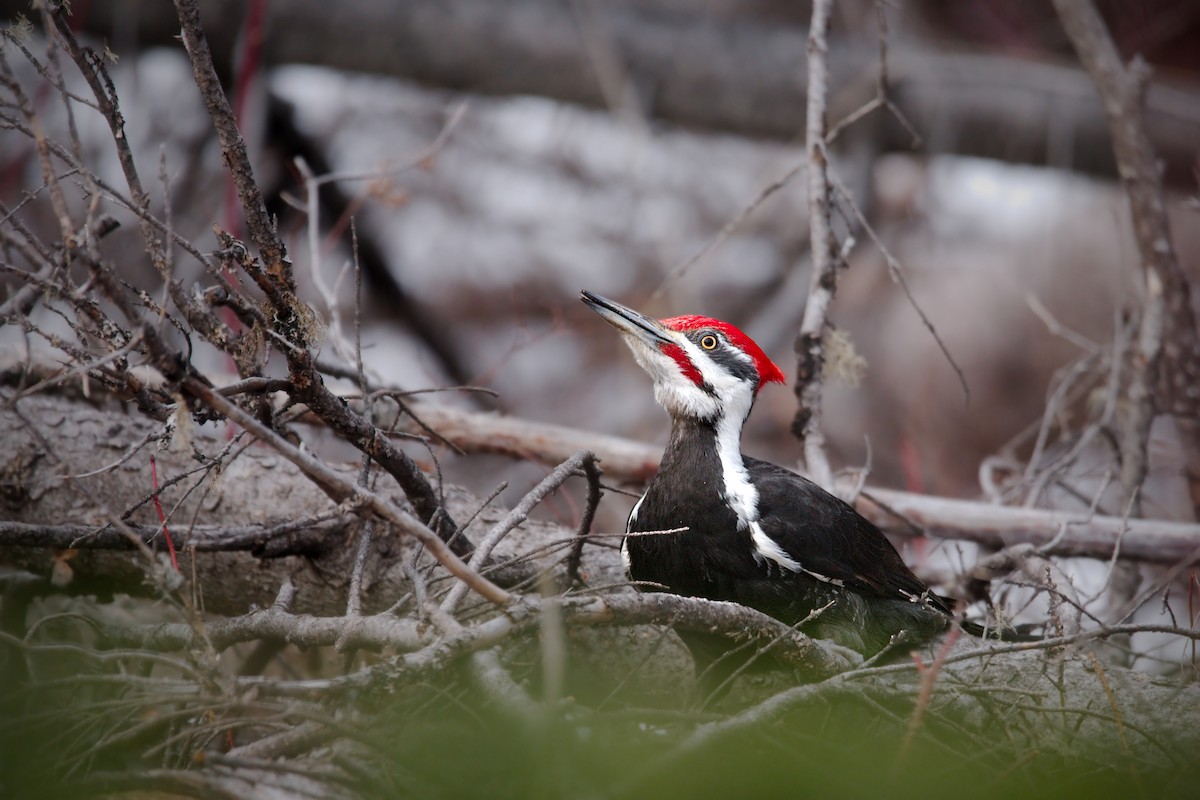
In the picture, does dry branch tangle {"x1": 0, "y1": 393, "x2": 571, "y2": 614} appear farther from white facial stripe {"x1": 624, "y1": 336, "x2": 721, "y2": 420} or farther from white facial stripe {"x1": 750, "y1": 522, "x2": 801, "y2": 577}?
white facial stripe {"x1": 750, "y1": 522, "x2": 801, "y2": 577}

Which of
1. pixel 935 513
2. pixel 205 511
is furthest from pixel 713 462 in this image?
pixel 205 511

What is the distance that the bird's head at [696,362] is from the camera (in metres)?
3.12

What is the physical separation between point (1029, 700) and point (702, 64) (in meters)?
4.36

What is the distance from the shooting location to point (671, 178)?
748 centimetres

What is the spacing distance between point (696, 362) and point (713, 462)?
1.11 ft

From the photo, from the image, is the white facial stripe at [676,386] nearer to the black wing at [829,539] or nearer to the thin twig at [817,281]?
the black wing at [829,539]

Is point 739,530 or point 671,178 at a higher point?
point 671,178

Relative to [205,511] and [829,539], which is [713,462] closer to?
[829,539]

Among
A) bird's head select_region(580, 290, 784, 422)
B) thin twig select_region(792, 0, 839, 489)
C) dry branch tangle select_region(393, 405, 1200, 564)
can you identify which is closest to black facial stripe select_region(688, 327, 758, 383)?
bird's head select_region(580, 290, 784, 422)

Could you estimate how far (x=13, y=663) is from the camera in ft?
6.87

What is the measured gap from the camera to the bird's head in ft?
10.2

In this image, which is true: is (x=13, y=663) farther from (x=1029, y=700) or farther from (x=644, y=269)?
(x=644, y=269)

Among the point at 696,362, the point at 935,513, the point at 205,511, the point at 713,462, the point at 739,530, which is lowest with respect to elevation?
the point at 205,511

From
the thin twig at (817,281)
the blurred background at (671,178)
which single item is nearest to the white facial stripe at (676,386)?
the thin twig at (817,281)
